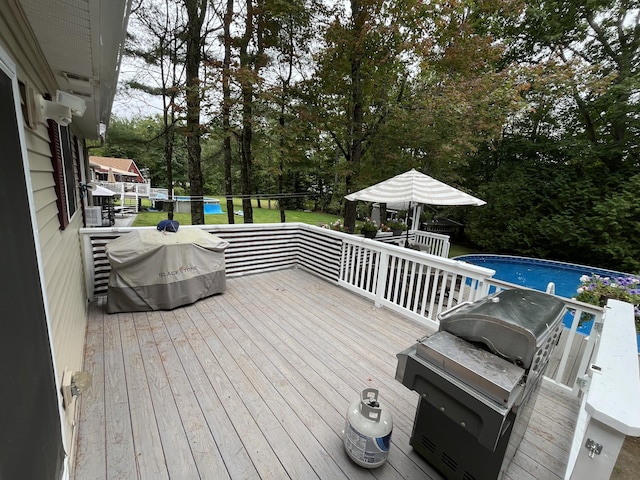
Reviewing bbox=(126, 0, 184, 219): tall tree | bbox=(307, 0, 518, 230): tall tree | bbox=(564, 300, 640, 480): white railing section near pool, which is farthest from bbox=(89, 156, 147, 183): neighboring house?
bbox=(564, 300, 640, 480): white railing section near pool

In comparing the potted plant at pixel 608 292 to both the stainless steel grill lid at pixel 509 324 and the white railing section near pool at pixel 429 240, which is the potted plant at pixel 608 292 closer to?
the stainless steel grill lid at pixel 509 324

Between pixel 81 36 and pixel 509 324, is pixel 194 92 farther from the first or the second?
pixel 509 324

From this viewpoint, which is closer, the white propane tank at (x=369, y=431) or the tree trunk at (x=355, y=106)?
the white propane tank at (x=369, y=431)

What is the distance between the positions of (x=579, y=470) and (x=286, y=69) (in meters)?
8.81

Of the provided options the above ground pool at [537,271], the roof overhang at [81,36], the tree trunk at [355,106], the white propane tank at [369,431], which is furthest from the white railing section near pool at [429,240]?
the roof overhang at [81,36]

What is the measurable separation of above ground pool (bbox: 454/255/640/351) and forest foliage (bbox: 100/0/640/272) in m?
0.69

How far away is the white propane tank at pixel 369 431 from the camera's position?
1582 mm

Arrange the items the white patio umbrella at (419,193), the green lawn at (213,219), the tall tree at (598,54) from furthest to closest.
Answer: the green lawn at (213,219) → the tall tree at (598,54) → the white patio umbrella at (419,193)

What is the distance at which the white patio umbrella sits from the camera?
4047 millimetres

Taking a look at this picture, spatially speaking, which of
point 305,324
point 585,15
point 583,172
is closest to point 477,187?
point 583,172

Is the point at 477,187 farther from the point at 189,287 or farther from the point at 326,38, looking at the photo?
the point at 189,287

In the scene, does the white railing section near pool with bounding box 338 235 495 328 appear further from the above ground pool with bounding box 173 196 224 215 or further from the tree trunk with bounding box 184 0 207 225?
the above ground pool with bounding box 173 196 224 215

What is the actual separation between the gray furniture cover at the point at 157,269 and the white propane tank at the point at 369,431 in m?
2.64

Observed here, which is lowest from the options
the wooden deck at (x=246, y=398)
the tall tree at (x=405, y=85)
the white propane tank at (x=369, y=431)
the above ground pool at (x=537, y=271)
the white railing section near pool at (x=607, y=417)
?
the above ground pool at (x=537, y=271)
